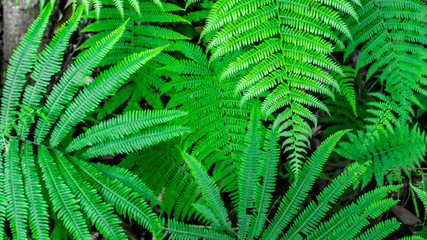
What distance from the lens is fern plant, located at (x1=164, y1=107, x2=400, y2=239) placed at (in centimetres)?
181

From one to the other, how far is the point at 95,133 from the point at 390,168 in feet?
6.89

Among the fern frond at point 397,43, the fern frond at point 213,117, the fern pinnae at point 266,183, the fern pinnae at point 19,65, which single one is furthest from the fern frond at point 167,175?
the fern frond at point 397,43

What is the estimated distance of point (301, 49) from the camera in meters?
2.03

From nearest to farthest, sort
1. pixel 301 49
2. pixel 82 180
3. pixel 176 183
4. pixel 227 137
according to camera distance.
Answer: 1. pixel 82 180
2. pixel 301 49
3. pixel 227 137
4. pixel 176 183

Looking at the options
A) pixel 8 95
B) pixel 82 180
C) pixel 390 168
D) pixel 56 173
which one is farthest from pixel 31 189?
pixel 390 168

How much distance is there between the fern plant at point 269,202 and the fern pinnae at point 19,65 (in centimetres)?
101

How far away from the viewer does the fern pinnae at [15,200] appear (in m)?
1.60

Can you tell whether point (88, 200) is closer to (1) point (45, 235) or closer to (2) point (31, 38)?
(1) point (45, 235)

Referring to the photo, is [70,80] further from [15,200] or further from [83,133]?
[15,200]

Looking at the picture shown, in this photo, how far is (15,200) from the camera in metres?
1.62

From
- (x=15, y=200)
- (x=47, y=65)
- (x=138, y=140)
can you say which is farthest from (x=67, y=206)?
(x=47, y=65)

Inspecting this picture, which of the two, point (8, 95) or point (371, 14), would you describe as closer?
point (8, 95)

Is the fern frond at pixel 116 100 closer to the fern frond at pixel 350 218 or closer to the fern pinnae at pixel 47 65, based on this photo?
the fern pinnae at pixel 47 65

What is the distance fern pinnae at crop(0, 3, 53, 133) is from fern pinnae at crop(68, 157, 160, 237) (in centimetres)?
51
